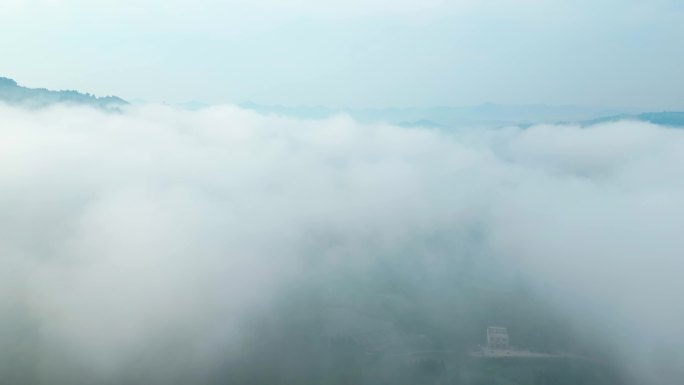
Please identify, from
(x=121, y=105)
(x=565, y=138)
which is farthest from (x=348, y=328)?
(x=565, y=138)

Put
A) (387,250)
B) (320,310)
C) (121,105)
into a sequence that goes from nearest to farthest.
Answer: (320,310) → (387,250) → (121,105)

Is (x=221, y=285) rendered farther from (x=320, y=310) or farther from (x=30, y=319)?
(x=30, y=319)

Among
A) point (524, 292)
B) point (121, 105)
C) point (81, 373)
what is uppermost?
point (121, 105)

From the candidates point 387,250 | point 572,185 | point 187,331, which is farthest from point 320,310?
point 572,185

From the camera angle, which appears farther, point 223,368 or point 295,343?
point 295,343

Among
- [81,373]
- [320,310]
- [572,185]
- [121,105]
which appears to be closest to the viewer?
[81,373]

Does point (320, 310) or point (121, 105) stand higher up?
point (121, 105)

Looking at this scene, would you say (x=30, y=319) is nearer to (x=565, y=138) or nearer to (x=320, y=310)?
(x=320, y=310)
